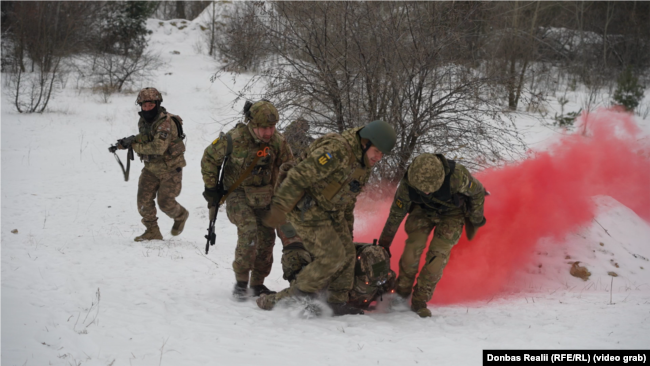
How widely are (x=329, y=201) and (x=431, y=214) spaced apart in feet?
4.03

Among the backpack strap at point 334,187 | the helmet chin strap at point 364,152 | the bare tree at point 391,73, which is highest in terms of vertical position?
the bare tree at point 391,73

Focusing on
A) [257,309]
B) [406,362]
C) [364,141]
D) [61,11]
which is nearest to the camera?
[406,362]

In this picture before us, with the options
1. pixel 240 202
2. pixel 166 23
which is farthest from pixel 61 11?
pixel 240 202

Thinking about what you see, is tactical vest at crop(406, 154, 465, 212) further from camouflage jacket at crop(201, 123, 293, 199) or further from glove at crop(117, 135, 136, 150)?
glove at crop(117, 135, 136, 150)

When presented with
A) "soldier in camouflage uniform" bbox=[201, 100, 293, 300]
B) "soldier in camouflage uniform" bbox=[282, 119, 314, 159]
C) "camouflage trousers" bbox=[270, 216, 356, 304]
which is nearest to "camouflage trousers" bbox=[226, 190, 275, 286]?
"soldier in camouflage uniform" bbox=[201, 100, 293, 300]

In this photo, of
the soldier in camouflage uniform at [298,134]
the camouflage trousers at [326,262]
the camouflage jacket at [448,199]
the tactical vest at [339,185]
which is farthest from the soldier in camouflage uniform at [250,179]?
the soldier in camouflage uniform at [298,134]

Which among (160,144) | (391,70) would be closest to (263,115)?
(160,144)

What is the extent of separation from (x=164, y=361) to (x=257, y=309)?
1427 mm

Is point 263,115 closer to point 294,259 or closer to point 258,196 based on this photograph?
point 258,196

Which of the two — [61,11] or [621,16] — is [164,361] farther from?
[621,16]

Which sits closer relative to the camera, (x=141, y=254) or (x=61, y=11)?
(x=141, y=254)

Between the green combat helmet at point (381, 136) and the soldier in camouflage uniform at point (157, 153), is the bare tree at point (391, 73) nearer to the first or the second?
the soldier in camouflage uniform at point (157, 153)

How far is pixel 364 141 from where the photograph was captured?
13.5 feet

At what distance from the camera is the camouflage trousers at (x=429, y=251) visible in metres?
4.56
